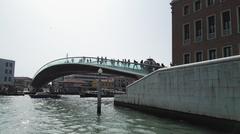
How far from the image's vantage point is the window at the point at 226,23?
95.3ft

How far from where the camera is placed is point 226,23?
29.5 meters

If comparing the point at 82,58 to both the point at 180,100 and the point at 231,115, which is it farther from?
the point at 231,115

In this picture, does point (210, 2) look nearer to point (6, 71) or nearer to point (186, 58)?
point (186, 58)

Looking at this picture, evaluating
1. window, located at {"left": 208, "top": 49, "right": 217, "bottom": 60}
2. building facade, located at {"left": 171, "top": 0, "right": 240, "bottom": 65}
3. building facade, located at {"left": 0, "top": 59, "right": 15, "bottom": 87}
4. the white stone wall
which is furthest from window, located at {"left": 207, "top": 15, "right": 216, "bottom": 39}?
building facade, located at {"left": 0, "top": 59, "right": 15, "bottom": 87}

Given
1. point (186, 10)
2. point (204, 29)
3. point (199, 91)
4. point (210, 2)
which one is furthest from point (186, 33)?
point (199, 91)

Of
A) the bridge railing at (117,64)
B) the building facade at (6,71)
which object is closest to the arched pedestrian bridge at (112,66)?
the bridge railing at (117,64)

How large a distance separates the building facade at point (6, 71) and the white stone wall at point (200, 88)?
84.1 meters

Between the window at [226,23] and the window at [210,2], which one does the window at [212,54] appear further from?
the window at [210,2]

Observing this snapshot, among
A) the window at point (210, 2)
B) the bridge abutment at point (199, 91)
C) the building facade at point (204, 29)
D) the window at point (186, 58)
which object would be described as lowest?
the bridge abutment at point (199, 91)

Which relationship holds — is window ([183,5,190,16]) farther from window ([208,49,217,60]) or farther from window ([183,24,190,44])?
window ([208,49,217,60])

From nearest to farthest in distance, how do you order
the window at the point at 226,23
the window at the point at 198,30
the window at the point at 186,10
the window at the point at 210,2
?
the window at the point at 226,23
the window at the point at 210,2
the window at the point at 198,30
the window at the point at 186,10

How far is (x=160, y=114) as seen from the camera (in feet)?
76.5

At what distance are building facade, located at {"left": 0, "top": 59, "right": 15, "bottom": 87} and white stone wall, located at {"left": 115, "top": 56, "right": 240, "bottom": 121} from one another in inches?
3312

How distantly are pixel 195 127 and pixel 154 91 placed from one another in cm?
817
